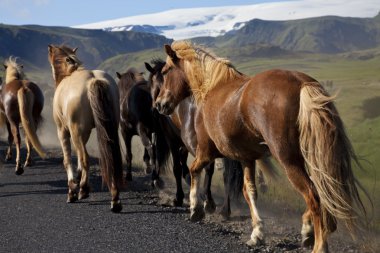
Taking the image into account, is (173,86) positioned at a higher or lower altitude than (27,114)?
higher

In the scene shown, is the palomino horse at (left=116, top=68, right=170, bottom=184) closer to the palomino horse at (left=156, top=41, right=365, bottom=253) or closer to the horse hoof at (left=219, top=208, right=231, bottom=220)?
the horse hoof at (left=219, top=208, right=231, bottom=220)

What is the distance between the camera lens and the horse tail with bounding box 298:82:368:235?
522cm

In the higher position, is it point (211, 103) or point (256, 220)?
point (211, 103)

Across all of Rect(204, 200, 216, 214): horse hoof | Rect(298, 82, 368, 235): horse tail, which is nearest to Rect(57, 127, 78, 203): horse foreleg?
Rect(204, 200, 216, 214): horse hoof

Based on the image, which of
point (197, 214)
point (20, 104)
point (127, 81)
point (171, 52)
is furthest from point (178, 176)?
point (20, 104)

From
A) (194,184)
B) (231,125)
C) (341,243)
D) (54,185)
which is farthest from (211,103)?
(54,185)

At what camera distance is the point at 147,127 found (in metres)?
12.3

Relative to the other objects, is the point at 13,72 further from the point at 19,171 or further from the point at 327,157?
the point at 327,157

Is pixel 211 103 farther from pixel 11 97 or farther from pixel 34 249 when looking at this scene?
pixel 11 97

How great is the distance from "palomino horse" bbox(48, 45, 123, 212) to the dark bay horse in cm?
122

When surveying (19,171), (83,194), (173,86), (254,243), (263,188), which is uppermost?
(173,86)

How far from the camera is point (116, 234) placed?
7664 mm

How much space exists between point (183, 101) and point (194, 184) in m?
1.79

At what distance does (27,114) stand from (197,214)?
7198mm
